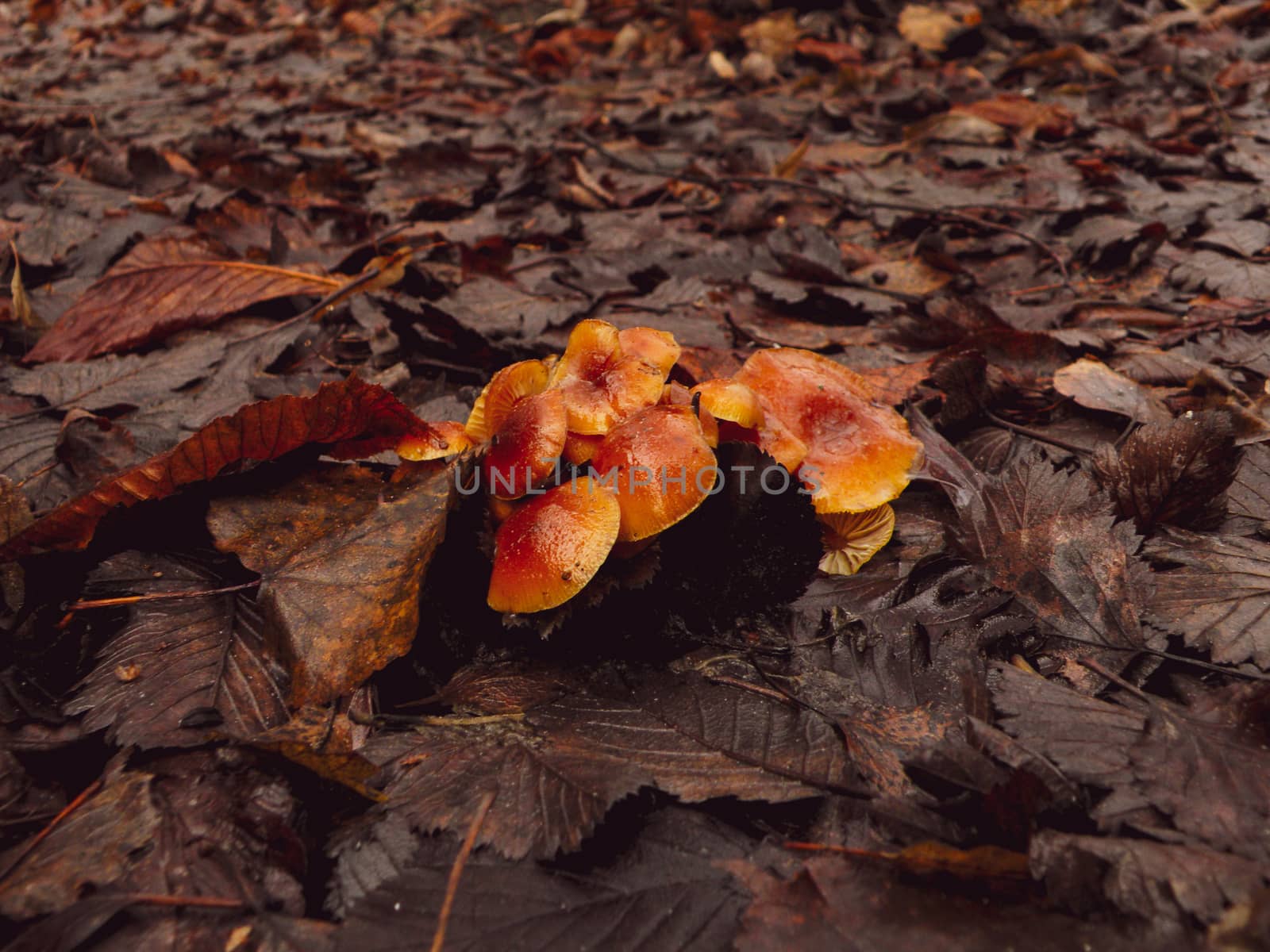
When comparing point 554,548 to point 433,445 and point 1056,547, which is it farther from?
point 1056,547

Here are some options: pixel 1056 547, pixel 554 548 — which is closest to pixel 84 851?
pixel 554 548

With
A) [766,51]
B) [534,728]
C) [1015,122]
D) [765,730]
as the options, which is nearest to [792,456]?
[765,730]

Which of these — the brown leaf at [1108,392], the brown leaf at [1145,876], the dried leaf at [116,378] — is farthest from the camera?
the dried leaf at [116,378]

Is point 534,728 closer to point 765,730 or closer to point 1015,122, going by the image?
point 765,730

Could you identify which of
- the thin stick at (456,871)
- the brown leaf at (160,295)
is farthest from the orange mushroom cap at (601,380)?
the brown leaf at (160,295)

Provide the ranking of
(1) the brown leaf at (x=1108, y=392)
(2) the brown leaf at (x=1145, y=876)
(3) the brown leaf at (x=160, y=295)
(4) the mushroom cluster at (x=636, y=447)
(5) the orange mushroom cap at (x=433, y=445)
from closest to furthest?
(2) the brown leaf at (x=1145, y=876) < (4) the mushroom cluster at (x=636, y=447) < (5) the orange mushroom cap at (x=433, y=445) < (1) the brown leaf at (x=1108, y=392) < (3) the brown leaf at (x=160, y=295)

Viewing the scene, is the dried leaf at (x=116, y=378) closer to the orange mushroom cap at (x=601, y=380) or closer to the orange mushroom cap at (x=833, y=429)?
the orange mushroom cap at (x=601, y=380)

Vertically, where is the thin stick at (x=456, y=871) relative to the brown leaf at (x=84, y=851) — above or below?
below
